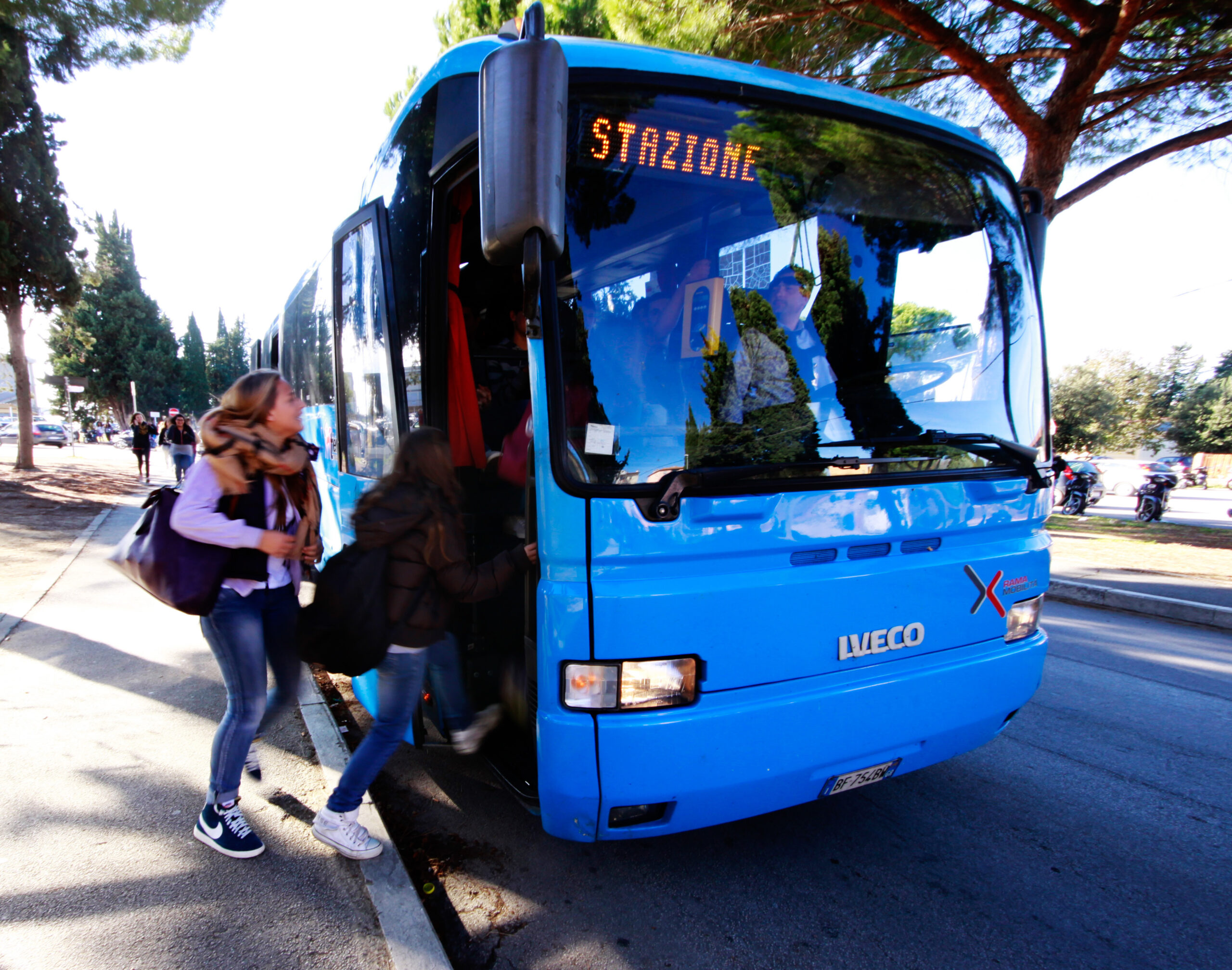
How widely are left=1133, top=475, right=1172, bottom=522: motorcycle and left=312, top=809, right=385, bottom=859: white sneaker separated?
20130mm

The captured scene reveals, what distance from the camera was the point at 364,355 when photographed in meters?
3.57

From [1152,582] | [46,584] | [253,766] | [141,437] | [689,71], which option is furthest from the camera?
[141,437]

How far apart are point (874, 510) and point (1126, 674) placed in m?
4.43

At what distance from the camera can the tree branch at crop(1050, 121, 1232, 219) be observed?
1023 cm

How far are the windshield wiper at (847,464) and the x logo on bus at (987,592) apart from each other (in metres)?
0.42

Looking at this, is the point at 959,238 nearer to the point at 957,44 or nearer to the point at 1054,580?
the point at 1054,580

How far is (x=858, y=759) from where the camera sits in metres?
2.53

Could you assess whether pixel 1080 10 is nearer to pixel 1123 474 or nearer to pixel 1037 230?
pixel 1037 230

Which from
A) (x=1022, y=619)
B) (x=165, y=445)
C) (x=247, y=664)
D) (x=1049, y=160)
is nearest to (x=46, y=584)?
(x=247, y=664)

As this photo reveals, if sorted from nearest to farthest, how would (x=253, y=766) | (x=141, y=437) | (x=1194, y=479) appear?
1. (x=253, y=766)
2. (x=141, y=437)
3. (x=1194, y=479)

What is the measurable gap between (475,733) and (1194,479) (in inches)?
1859

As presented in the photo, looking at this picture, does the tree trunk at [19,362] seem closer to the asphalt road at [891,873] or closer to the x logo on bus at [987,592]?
the asphalt road at [891,873]

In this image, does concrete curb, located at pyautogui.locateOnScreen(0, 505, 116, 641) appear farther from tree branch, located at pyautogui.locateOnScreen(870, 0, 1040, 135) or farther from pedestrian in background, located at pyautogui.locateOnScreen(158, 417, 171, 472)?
tree branch, located at pyautogui.locateOnScreen(870, 0, 1040, 135)

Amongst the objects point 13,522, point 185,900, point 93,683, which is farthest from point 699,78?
point 13,522
